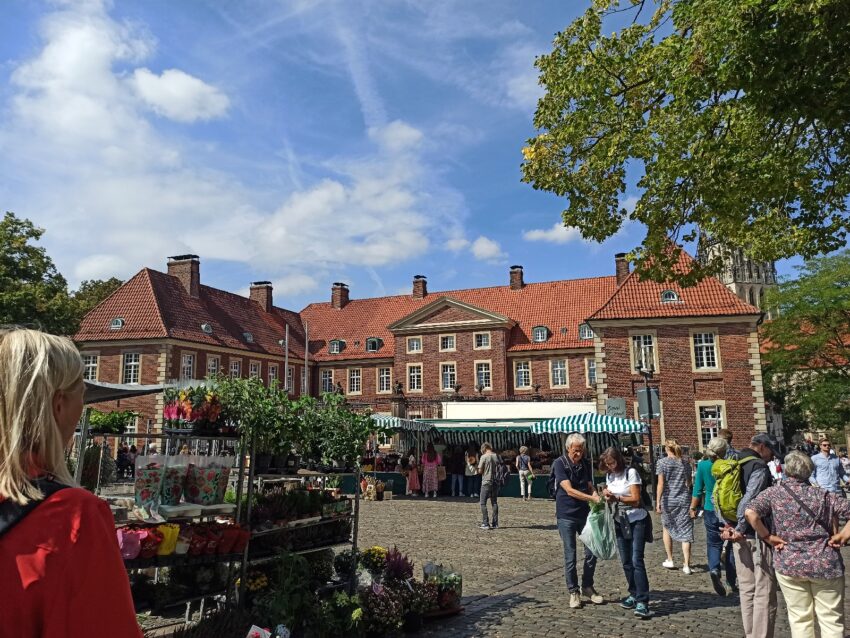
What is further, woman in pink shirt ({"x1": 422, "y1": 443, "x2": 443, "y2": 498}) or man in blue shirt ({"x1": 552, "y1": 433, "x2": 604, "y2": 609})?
woman in pink shirt ({"x1": 422, "y1": 443, "x2": 443, "y2": 498})

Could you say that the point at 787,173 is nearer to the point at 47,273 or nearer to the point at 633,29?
the point at 633,29

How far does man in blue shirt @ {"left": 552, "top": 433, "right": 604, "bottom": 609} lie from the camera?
7.80 m

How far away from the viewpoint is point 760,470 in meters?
6.77

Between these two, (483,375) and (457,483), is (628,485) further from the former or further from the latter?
(483,375)

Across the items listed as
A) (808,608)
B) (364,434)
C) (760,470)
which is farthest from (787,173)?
(364,434)

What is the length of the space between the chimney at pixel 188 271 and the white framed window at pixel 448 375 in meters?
16.4

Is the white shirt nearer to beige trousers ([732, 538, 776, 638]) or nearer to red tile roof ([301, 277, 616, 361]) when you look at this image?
beige trousers ([732, 538, 776, 638])

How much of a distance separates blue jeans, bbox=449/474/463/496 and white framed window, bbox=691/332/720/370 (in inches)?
607

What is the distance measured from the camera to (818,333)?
129ft

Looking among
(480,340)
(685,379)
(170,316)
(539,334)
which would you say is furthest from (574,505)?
(480,340)

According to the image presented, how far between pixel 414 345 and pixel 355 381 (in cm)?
587

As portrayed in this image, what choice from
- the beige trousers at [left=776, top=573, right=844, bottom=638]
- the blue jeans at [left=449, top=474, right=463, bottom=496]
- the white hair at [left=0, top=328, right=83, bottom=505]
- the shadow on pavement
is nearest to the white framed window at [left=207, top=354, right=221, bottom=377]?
the blue jeans at [left=449, top=474, right=463, bottom=496]

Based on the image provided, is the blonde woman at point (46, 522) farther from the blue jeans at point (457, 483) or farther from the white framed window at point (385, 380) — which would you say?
the white framed window at point (385, 380)

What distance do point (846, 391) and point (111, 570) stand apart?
1729 inches
